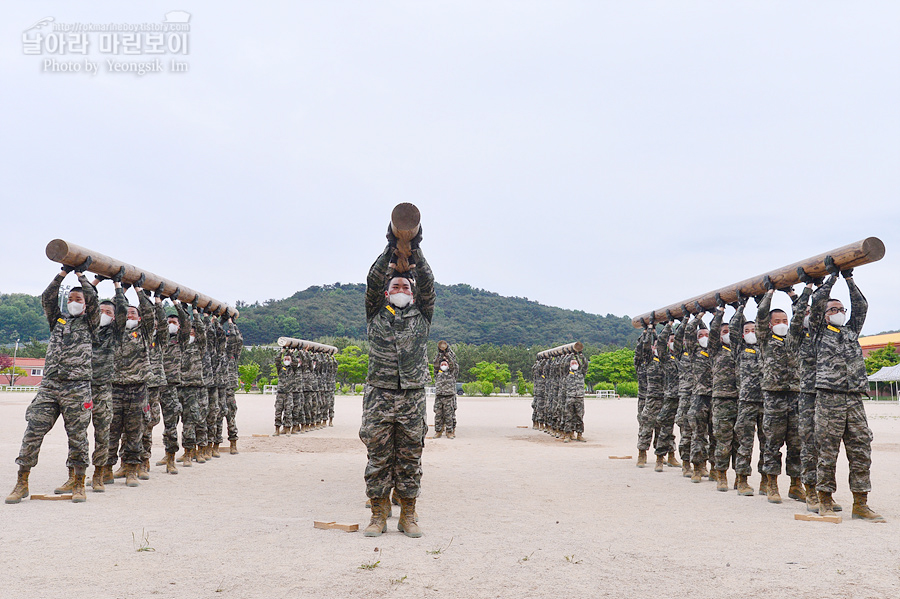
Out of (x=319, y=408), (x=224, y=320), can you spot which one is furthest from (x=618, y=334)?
(x=224, y=320)

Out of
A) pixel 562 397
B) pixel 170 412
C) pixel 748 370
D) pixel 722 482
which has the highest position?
pixel 748 370

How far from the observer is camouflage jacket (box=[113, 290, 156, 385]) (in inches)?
362

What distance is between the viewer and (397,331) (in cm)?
662

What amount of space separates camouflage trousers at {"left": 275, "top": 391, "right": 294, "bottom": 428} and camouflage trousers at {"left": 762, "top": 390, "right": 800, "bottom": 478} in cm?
1467

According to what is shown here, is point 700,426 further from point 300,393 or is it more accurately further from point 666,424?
point 300,393

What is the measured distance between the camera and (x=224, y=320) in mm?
14766

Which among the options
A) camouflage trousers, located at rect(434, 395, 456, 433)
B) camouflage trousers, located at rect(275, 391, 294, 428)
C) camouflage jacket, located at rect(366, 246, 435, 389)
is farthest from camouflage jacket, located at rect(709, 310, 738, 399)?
camouflage trousers, located at rect(275, 391, 294, 428)

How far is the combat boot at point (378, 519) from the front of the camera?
6.21 metres

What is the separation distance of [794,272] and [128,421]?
9.64 meters

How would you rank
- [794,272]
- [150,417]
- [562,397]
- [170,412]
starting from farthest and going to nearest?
[562,397] < [170,412] < [150,417] < [794,272]

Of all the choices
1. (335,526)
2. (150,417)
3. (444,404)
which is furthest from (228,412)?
(335,526)

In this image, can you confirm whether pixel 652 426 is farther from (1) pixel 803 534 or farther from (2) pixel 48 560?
(2) pixel 48 560

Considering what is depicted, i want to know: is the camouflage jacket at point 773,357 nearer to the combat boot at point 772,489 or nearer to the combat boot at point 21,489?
the combat boot at point 772,489

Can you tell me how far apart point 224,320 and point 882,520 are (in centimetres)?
1289
